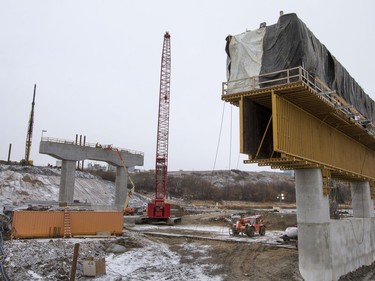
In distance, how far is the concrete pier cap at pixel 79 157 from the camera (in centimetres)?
4159

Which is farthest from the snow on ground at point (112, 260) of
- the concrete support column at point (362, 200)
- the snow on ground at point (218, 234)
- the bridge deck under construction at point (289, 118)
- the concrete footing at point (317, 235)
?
the concrete support column at point (362, 200)

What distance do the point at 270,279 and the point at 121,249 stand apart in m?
10.1

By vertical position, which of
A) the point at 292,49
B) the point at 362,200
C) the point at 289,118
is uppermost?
the point at 292,49

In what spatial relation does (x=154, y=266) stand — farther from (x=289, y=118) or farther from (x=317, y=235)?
(x=289, y=118)

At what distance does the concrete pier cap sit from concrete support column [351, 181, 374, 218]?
31.0 meters

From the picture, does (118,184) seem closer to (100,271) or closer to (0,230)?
(0,230)

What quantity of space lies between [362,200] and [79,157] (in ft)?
105

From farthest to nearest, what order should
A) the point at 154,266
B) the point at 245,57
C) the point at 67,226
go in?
the point at 67,226, the point at 154,266, the point at 245,57

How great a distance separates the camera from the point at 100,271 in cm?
1747

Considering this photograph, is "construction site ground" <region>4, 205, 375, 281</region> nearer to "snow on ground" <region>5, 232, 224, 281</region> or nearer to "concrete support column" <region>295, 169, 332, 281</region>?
"snow on ground" <region>5, 232, 224, 281</region>

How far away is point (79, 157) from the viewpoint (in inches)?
1730

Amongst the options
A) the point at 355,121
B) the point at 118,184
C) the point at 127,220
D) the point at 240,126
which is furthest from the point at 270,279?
the point at 118,184

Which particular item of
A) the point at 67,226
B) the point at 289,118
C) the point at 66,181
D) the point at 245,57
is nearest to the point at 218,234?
the point at 67,226

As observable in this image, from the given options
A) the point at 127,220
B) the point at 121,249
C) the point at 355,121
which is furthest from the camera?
the point at 127,220
